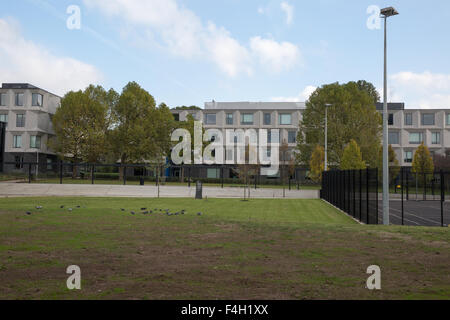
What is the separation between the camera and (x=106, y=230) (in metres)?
11.9

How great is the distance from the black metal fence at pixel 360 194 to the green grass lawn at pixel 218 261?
13.6 feet

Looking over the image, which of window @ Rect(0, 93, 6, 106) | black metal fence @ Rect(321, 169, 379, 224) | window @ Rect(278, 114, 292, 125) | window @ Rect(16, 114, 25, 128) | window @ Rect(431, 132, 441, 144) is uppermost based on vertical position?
window @ Rect(0, 93, 6, 106)

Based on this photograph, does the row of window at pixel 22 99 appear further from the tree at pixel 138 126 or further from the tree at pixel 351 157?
the tree at pixel 351 157

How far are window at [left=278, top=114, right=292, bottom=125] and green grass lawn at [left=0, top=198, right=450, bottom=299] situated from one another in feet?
212

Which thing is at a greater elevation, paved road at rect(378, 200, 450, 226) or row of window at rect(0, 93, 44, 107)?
row of window at rect(0, 93, 44, 107)

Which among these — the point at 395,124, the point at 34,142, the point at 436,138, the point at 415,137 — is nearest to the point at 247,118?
the point at 395,124

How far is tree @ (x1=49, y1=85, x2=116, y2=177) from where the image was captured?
58844mm

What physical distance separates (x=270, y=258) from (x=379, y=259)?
86.2 inches

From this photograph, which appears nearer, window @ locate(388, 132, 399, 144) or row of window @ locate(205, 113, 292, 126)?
window @ locate(388, 132, 399, 144)

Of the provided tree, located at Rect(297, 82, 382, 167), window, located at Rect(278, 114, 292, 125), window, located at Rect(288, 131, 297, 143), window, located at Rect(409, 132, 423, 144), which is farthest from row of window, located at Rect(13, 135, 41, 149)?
window, located at Rect(409, 132, 423, 144)

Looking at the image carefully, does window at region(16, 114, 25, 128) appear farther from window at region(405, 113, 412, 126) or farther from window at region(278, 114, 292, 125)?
window at region(405, 113, 412, 126)

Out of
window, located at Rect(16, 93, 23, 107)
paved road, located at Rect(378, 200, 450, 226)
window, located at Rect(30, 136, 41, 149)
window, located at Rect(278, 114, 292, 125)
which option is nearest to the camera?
paved road, located at Rect(378, 200, 450, 226)
